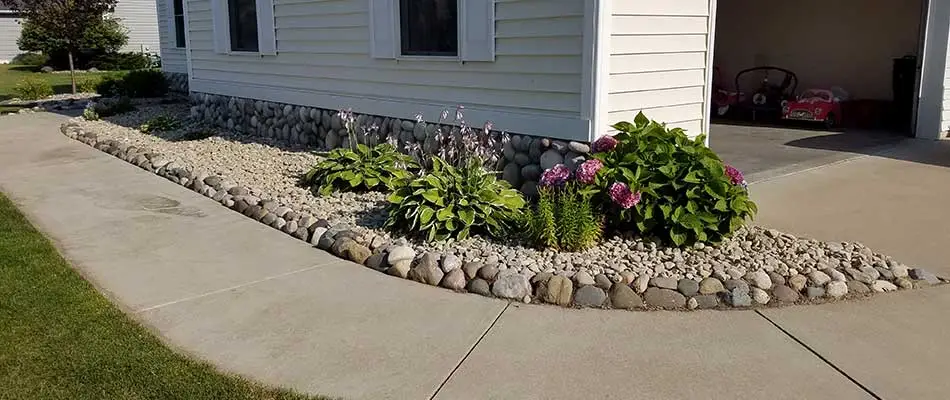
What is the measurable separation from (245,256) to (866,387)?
3.76 m

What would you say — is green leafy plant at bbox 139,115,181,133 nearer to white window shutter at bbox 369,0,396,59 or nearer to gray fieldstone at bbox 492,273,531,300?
white window shutter at bbox 369,0,396,59

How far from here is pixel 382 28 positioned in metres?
7.57

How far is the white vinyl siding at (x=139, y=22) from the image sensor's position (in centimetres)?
3212

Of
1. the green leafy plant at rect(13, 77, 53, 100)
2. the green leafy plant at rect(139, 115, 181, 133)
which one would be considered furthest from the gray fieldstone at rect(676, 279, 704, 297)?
the green leafy plant at rect(13, 77, 53, 100)

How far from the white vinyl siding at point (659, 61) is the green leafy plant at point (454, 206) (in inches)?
42.9

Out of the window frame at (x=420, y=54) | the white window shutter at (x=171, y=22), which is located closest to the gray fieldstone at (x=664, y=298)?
Answer: the window frame at (x=420, y=54)

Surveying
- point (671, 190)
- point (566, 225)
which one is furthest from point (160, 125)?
point (671, 190)

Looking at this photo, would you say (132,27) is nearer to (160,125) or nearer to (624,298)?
(160,125)

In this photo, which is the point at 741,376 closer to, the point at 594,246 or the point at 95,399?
the point at 594,246

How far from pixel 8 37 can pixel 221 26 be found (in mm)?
27970

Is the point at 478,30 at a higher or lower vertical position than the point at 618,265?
higher

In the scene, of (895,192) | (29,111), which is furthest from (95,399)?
(29,111)

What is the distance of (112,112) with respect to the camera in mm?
13242

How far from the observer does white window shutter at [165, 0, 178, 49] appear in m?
16.3
